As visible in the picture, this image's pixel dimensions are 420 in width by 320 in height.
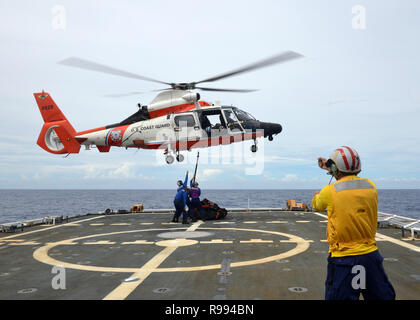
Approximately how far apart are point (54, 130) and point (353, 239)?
80.1 feet

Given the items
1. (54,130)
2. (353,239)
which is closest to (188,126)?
(54,130)

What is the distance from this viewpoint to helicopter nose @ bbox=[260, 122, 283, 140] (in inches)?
805

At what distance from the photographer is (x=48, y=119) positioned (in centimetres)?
2438

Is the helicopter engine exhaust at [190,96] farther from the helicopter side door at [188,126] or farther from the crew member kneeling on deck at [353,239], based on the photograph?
the crew member kneeling on deck at [353,239]

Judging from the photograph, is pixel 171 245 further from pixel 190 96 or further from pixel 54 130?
pixel 54 130

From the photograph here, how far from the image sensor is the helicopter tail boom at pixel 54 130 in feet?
77.4

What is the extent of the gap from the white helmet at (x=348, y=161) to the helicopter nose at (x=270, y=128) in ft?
54.6

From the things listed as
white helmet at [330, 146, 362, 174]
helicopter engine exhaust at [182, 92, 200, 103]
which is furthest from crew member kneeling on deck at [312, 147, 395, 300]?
helicopter engine exhaust at [182, 92, 200, 103]

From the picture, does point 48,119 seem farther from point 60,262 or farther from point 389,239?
point 389,239

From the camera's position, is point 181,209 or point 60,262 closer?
point 60,262

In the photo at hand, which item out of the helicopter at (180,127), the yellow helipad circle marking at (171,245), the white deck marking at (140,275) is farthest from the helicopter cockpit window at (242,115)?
the white deck marking at (140,275)

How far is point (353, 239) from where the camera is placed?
147 inches
